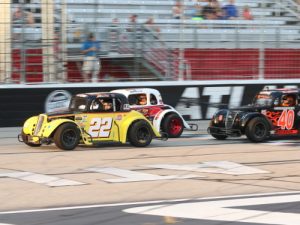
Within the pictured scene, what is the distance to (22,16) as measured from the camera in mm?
18344

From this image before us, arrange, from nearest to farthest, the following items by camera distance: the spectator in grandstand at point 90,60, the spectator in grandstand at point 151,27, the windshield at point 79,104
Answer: the windshield at point 79,104
the spectator in grandstand at point 90,60
the spectator in grandstand at point 151,27

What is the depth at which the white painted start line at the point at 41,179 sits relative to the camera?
33.3ft

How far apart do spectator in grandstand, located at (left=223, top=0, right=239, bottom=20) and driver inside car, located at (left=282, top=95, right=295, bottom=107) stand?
651 cm

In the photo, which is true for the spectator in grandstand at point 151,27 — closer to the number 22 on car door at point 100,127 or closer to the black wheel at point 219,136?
the black wheel at point 219,136

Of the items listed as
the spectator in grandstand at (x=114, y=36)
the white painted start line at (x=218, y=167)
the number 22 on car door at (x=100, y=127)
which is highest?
the spectator in grandstand at (x=114, y=36)

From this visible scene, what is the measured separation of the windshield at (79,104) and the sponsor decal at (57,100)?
3533 mm

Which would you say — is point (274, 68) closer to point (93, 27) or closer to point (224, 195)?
point (93, 27)

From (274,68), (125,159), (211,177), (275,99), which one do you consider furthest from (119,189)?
(274,68)

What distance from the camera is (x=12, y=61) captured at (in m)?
18.3

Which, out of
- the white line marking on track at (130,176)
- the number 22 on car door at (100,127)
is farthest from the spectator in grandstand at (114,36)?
the white line marking on track at (130,176)

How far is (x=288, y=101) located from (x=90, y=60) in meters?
5.71

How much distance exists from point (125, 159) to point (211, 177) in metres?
2.56

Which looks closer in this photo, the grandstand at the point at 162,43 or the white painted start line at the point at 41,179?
the white painted start line at the point at 41,179

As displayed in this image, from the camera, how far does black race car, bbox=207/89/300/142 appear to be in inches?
626
